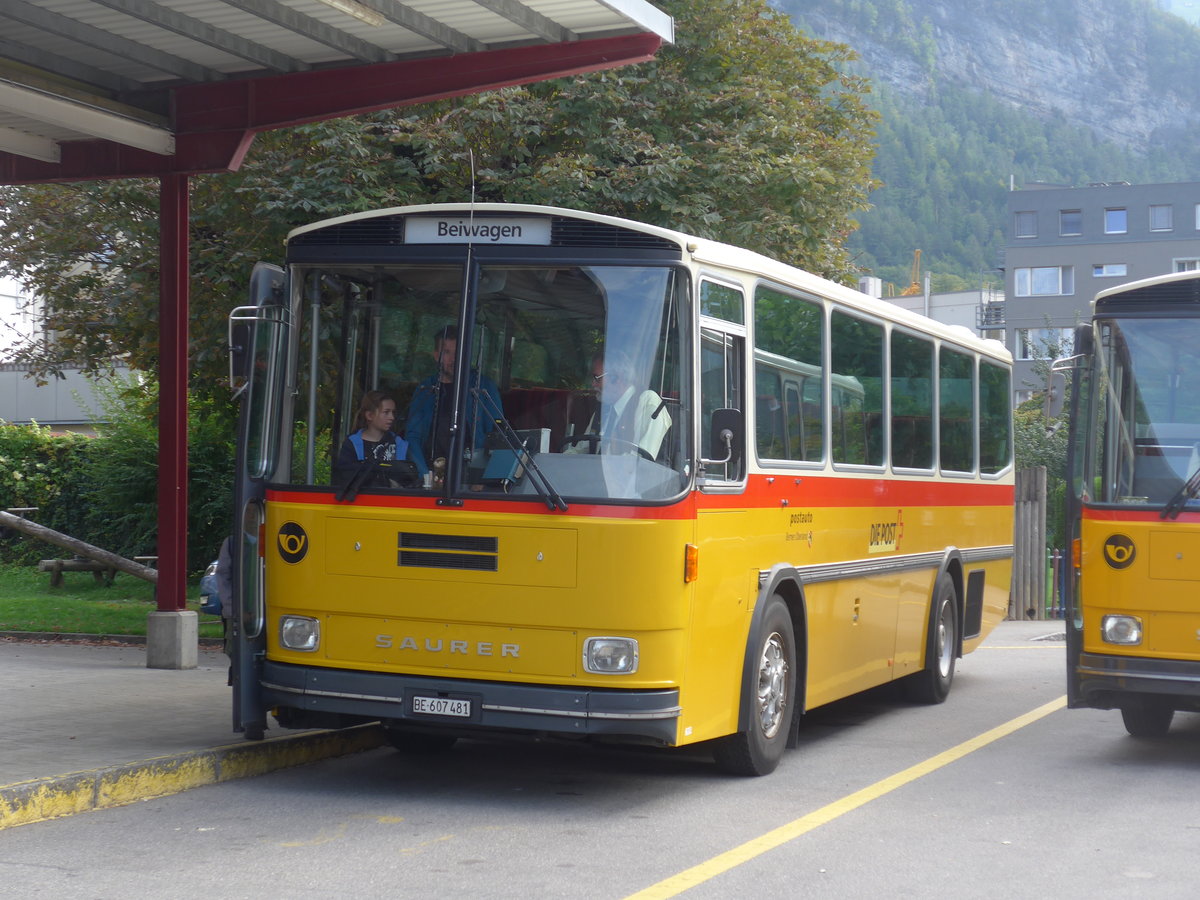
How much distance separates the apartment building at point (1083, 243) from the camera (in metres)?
80.8

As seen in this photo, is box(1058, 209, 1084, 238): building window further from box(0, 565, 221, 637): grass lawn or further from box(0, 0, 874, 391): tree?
box(0, 0, 874, 391): tree

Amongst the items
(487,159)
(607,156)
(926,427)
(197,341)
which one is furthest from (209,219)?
(926,427)

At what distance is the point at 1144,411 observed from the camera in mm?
9859

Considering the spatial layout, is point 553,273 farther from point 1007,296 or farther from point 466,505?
point 1007,296

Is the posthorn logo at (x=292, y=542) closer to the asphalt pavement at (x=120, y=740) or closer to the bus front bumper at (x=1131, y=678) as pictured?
the asphalt pavement at (x=120, y=740)

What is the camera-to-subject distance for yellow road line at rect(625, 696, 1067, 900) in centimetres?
666

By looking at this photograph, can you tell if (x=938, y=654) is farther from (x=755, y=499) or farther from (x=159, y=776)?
(x=159, y=776)

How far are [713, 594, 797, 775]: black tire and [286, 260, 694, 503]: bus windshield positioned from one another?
1.48m

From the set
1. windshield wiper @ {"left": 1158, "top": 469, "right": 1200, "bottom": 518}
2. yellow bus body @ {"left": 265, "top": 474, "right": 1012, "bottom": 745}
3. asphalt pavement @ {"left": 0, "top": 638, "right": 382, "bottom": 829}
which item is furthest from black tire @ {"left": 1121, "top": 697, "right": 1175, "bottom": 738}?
asphalt pavement @ {"left": 0, "top": 638, "right": 382, "bottom": 829}

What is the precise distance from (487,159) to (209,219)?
2786 mm

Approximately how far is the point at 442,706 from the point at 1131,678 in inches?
164

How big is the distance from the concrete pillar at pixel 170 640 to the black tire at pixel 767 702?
19.5ft

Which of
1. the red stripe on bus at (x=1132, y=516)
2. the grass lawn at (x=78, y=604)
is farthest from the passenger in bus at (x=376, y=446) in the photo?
the grass lawn at (x=78, y=604)

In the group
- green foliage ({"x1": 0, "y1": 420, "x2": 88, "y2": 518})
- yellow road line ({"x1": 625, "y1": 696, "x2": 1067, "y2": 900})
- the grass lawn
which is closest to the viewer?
yellow road line ({"x1": 625, "y1": 696, "x2": 1067, "y2": 900})
